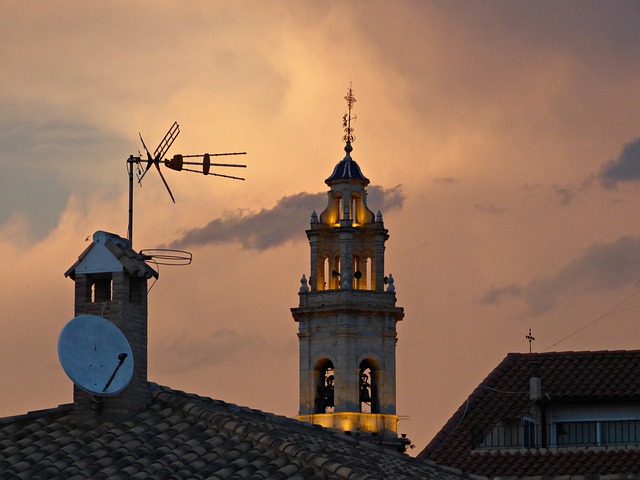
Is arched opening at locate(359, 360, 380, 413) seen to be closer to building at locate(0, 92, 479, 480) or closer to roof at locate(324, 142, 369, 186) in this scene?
roof at locate(324, 142, 369, 186)

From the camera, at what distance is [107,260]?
117ft

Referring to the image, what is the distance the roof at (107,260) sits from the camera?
35.6 metres

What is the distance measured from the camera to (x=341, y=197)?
139m

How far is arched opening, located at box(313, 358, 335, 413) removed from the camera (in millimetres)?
133712

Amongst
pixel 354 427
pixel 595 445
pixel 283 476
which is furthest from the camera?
pixel 354 427

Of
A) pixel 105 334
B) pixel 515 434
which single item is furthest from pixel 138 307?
pixel 515 434

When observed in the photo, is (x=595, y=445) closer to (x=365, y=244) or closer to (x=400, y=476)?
(x=400, y=476)

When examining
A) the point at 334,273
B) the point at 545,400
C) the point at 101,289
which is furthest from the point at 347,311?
the point at 101,289

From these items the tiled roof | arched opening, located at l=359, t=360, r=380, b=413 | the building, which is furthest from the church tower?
the building

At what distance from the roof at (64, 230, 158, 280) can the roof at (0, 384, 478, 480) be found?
81.2 inches

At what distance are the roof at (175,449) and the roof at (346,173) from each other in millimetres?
100717

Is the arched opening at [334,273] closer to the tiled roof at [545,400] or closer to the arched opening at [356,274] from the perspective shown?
the arched opening at [356,274]

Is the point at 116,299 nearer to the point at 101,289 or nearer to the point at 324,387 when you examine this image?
the point at 101,289

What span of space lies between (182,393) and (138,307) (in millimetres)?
1716
